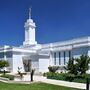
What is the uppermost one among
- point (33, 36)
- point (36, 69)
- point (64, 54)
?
point (33, 36)

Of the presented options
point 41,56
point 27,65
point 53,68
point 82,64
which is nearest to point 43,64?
point 41,56

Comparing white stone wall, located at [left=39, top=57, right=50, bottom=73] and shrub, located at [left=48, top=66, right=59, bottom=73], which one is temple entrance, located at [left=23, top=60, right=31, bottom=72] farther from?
shrub, located at [left=48, top=66, right=59, bottom=73]

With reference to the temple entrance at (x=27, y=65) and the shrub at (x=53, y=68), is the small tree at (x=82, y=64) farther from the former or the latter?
the temple entrance at (x=27, y=65)

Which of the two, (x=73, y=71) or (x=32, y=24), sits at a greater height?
(x=32, y=24)

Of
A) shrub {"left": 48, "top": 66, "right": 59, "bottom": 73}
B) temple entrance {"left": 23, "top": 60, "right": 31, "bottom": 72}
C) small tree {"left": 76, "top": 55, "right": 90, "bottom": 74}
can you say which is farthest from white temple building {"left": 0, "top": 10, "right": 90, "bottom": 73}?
small tree {"left": 76, "top": 55, "right": 90, "bottom": 74}

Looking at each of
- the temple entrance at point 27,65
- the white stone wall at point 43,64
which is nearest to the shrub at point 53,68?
the white stone wall at point 43,64

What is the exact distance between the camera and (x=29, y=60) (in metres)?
48.7

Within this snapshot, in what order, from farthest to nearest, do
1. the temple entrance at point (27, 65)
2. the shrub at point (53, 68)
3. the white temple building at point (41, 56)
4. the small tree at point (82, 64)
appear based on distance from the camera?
Result: the temple entrance at point (27, 65), the white temple building at point (41, 56), the shrub at point (53, 68), the small tree at point (82, 64)

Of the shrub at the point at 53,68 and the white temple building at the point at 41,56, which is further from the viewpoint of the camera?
the white temple building at the point at 41,56

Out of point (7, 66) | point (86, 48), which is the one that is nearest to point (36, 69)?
point (7, 66)

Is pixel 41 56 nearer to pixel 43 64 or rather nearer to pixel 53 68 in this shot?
pixel 43 64

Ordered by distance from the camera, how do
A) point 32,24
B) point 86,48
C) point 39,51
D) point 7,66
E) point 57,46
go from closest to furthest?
point 86,48 < point 7,66 < point 57,46 < point 39,51 < point 32,24

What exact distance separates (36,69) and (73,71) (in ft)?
63.5

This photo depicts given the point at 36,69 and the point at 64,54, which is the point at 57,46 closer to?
the point at 64,54
